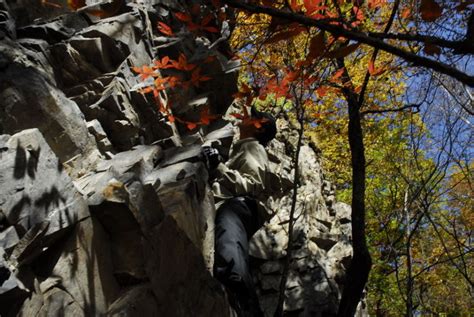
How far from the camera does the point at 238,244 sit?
6820mm

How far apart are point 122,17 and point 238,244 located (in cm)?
588

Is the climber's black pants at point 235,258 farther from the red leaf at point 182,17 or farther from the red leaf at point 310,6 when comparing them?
the red leaf at point 182,17

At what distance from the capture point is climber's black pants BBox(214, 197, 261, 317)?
6148mm

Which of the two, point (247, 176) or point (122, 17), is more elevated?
point (122, 17)

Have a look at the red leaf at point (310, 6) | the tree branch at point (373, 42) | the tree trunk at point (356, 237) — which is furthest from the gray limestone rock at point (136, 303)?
the red leaf at point (310, 6)

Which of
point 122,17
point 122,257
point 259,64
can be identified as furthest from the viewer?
point 259,64

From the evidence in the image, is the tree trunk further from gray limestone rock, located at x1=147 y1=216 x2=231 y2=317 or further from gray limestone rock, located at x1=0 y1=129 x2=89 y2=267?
gray limestone rock, located at x1=0 y1=129 x2=89 y2=267

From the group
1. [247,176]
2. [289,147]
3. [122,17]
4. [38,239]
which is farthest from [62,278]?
[289,147]

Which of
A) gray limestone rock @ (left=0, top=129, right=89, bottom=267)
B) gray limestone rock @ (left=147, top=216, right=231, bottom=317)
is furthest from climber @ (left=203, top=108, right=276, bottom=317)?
gray limestone rock @ (left=0, top=129, right=89, bottom=267)

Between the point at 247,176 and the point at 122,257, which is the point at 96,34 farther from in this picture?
the point at 122,257

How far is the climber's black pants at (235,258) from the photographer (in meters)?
6.15

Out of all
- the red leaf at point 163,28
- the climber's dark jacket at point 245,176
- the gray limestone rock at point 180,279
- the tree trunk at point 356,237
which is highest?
the red leaf at point 163,28

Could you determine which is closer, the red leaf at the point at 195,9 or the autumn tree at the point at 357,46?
the autumn tree at the point at 357,46

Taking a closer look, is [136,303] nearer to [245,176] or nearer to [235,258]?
[235,258]
